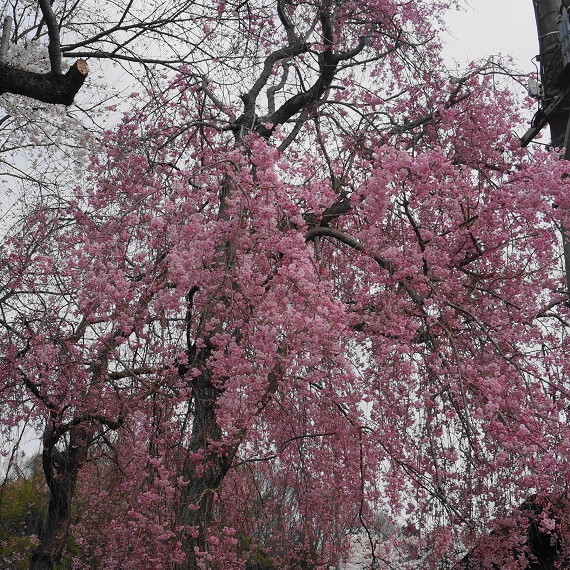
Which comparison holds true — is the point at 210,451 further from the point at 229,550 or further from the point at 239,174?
the point at 239,174

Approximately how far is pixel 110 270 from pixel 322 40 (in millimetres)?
4051

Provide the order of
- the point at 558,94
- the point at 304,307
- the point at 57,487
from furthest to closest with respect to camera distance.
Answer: the point at 57,487 < the point at 558,94 < the point at 304,307

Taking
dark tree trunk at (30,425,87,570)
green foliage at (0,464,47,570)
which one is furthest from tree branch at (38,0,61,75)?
green foliage at (0,464,47,570)

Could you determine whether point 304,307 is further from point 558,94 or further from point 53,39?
point 558,94

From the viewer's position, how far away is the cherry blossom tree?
4.52m

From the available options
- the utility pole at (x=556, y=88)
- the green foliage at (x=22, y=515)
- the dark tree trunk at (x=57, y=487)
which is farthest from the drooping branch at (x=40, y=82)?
the green foliage at (x=22, y=515)

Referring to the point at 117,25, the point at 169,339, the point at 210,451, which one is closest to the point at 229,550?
the point at 210,451

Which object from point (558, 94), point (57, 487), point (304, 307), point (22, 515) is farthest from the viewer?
point (22, 515)

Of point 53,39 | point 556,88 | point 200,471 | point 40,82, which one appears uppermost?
point 556,88

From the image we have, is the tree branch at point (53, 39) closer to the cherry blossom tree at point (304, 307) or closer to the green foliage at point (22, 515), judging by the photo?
the cherry blossom tree at point (304, 307)

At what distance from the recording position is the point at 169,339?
5516mm

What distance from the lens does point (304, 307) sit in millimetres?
4180

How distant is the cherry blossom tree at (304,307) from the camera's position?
178 inches

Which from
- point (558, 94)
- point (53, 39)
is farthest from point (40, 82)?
point (558, 94)
